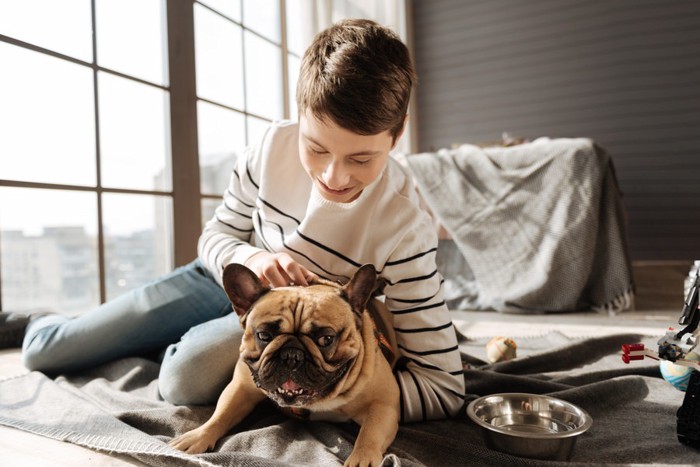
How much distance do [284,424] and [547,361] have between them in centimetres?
91

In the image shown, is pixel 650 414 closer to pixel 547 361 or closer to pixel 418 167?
pixel 547 361

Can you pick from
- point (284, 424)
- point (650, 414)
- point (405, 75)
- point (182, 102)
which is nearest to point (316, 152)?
point (405, 75)

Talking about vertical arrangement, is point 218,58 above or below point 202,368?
above

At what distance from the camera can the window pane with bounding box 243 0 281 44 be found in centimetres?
322

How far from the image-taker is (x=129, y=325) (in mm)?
1491

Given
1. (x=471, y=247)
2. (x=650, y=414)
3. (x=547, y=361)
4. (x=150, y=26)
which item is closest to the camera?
(x=650, y=414)

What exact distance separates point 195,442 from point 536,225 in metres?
2.15

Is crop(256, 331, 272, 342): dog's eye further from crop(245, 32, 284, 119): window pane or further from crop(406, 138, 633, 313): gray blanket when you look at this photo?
crop(245, 32, 284, 119): window pane

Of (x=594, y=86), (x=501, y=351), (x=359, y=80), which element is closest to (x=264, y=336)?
(x=359, y=80)

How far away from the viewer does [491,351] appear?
5.42ft

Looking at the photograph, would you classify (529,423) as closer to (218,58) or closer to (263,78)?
(218,58)

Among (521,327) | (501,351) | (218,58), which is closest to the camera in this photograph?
(501,351)

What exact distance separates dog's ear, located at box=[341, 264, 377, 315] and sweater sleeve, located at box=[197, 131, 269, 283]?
431 mm

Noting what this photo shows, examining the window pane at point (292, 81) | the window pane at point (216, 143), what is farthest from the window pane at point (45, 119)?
the window pane at point (292, 81)
